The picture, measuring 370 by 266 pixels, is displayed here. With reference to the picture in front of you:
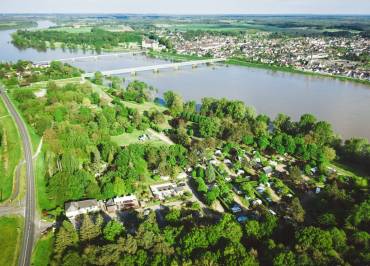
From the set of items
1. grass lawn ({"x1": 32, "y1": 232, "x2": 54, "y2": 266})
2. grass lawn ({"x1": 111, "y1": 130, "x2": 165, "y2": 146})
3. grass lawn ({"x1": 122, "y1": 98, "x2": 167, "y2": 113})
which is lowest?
grass lawn ({"x1": 122, "y1": 98, "x2": 167, "y2": 113})

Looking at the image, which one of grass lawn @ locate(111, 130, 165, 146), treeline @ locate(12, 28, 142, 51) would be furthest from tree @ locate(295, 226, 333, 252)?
treeline @ locate(12, 28, 142, 51)

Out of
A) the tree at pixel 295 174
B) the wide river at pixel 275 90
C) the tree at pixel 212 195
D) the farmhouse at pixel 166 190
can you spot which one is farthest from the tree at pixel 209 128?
the wide river at pixel 275 90

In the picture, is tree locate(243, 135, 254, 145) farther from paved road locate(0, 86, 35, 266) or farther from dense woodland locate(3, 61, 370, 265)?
paved road locate(0, 86, 35, 266)

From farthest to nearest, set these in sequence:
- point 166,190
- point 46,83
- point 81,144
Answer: point 46,83 < point 81,144 < point 166,190

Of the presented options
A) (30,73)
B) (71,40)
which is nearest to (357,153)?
(30,73)

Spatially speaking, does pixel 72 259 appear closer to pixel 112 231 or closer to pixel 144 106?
pixel 112 231

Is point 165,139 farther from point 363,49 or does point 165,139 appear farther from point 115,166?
point 363,49

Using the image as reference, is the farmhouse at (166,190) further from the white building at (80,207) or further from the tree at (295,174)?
the tree at (295,174)
